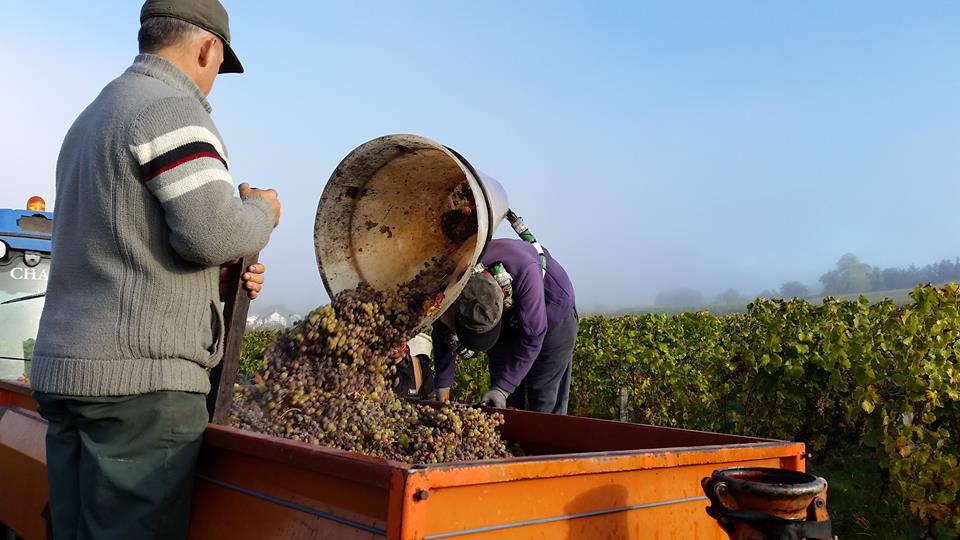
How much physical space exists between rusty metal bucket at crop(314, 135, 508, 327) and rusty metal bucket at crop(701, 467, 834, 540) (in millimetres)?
1817

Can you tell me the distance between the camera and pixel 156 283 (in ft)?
7.29

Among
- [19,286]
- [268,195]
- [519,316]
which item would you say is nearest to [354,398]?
[268,195]

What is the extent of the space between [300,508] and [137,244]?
0.89m

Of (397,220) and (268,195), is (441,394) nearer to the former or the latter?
(397,220)

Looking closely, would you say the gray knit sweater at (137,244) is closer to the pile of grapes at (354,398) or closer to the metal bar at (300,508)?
the metal bar at (300,508)

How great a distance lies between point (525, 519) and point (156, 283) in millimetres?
1221

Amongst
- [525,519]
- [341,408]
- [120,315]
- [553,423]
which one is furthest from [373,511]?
[553,423]

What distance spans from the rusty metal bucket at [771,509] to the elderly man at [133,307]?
147cm

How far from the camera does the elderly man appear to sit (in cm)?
215

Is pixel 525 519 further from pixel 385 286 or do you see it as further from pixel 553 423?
pixel 385 286

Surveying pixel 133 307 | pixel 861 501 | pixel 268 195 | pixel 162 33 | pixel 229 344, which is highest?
pixel 162 33

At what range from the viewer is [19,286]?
17.7 ft

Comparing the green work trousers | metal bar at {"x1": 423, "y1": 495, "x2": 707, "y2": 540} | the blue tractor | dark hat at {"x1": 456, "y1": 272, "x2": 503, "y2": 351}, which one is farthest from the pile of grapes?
the blue tractor

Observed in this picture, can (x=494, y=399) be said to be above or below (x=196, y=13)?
below
